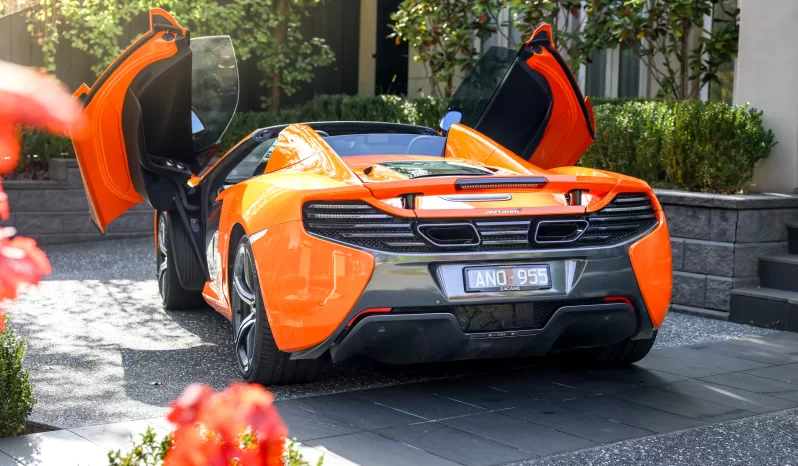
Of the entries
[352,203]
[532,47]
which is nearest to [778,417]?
[352,203]

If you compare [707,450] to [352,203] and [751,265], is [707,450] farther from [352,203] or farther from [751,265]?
[751,265]

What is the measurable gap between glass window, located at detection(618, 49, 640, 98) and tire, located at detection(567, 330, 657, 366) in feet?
23.9

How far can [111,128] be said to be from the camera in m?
5.93

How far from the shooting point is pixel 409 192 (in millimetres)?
4297

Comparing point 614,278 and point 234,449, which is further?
point 614,278

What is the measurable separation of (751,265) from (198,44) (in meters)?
4.06

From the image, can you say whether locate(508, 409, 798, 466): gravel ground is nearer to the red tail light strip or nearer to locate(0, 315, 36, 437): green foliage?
the red tail light strip

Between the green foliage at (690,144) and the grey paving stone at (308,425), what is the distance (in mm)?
4159

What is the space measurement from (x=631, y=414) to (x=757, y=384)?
3.42 ft

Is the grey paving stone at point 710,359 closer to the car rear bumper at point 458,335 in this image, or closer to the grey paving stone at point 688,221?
the car rear bumper at point 458,335

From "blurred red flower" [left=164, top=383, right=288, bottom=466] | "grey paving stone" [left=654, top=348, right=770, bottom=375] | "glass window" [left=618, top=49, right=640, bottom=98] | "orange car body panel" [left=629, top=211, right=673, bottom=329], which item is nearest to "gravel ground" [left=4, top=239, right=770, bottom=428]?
"grey paving stone" [left=654, top=348, right=770, bottom=375]

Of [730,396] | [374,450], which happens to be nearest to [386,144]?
[374,450]

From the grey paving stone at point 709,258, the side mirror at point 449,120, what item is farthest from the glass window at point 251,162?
the grey paving stone at point 709,258

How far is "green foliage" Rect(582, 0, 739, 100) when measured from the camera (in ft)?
30.5
